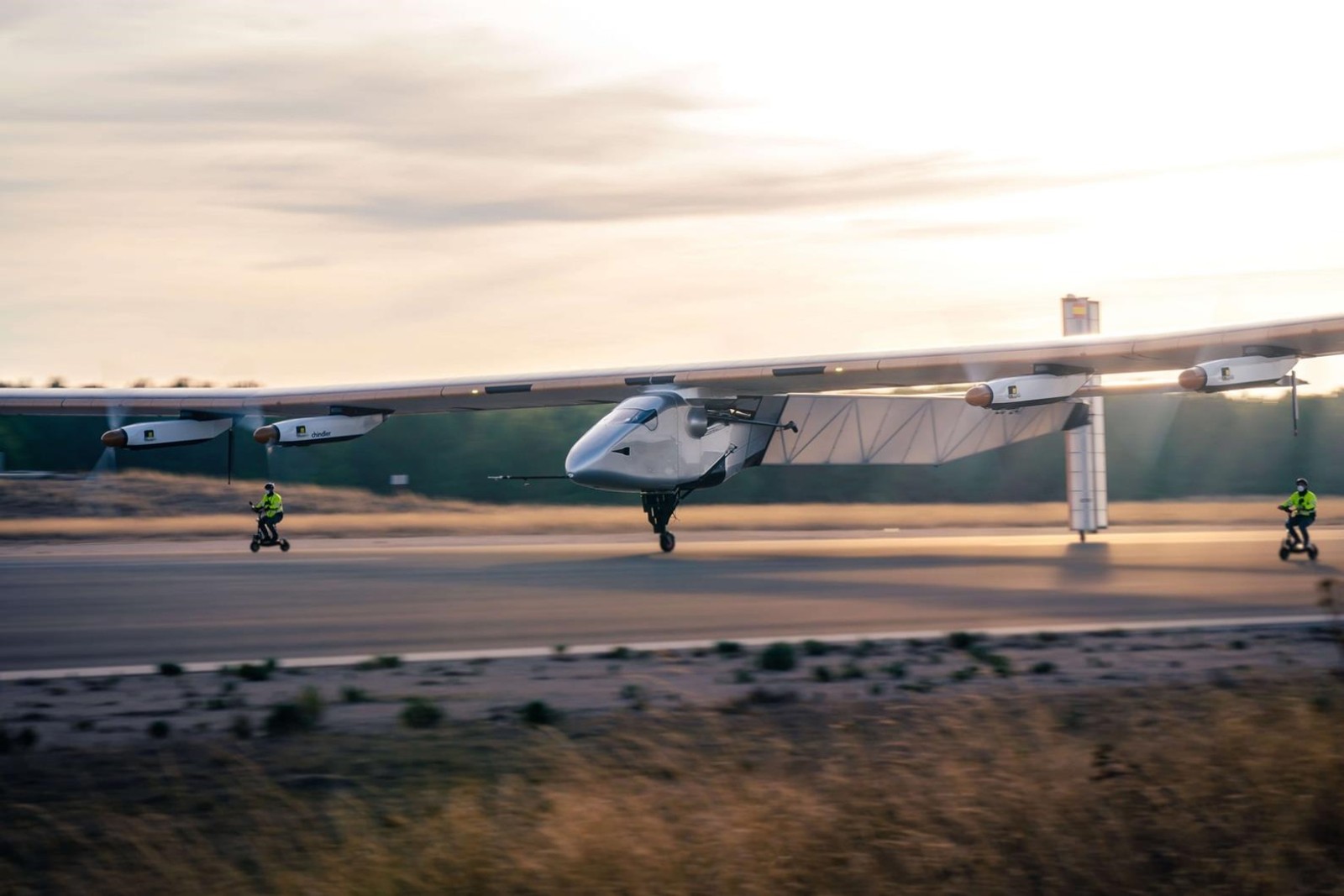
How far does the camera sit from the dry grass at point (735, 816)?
18.5ft

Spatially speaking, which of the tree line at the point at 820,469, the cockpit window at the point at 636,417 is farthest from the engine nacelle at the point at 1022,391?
the tree line at the point at 820,469

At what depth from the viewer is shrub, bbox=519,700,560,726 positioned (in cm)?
977

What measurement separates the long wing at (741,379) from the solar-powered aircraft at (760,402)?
4 centimetres

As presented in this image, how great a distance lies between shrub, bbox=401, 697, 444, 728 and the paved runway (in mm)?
3958

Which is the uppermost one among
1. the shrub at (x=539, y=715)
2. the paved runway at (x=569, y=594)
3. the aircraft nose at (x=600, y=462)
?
the aircraft nose at (x=600, y=462)

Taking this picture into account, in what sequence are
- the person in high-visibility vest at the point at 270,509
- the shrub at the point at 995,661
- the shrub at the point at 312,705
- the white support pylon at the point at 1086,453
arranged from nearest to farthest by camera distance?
the shrub at the point at 312,705, the shrub at the point at 995,661, the person in high-visibility vest at the point at 270,509, the white support pylon at the point at 1086,453

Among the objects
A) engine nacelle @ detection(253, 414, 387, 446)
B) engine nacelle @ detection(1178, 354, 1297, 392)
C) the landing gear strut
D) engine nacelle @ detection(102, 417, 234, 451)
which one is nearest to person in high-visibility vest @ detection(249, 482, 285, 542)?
engine nacelle @ detection(253, 414, 387, 446)

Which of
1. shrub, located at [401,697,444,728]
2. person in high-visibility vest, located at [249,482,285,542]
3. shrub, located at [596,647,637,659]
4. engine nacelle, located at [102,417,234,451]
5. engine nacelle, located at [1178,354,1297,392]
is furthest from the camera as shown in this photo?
engine nacelle, located at [102,417,234,451]

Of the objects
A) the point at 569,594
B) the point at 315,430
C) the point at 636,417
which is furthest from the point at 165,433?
the point at 569,594

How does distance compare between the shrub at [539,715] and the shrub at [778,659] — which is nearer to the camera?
the shrub at [539,715]

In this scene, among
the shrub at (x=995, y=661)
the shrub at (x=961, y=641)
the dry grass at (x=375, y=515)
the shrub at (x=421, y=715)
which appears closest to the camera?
the shrub at (x=421, y=715)

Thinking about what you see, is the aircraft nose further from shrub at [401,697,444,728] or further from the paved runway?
shrub at [401,697,444,728]

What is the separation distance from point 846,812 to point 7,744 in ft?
19.9

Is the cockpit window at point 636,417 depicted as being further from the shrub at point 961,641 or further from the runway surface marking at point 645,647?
the shrub at point 961,641
